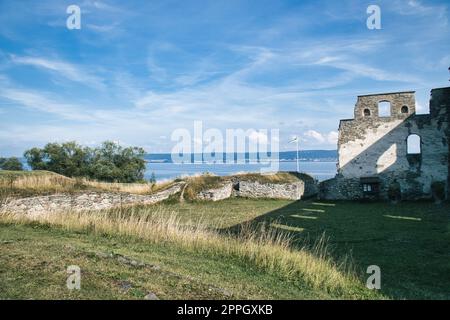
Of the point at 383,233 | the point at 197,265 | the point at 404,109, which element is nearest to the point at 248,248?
the point at 197,265

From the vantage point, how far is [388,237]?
523 inches

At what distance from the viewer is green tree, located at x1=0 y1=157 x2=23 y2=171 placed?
126 feet

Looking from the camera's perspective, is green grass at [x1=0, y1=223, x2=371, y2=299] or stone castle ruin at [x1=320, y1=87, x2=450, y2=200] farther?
stone castle ruin at [x1=320, y1=87, x2=450, y2=200]

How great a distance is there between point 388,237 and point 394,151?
46.1 ft

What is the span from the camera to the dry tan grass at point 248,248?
24.7 ft

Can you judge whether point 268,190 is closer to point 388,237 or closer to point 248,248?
point 388,237

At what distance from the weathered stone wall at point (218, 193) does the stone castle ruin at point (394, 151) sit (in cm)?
774

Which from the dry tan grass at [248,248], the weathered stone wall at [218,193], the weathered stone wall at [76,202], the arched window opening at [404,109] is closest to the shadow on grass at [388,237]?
the dry tan grass at [248,248]

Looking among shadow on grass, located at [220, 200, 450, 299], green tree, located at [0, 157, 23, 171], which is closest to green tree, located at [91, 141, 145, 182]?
green tree, located at [0, 157, 23, 171]

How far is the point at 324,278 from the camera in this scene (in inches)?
296

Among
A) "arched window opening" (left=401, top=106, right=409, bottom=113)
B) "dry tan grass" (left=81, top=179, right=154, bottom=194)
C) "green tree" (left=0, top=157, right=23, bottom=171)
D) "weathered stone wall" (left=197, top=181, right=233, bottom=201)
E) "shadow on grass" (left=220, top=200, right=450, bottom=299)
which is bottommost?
"shadow on grass" (left=220, top=200, right=450, bottom=299)

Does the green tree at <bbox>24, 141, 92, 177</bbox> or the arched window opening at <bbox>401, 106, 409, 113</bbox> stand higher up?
the arched window opening at <bbox>401, 106, 409, 113</bbox>

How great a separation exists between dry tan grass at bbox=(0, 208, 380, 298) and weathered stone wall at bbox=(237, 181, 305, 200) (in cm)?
1646

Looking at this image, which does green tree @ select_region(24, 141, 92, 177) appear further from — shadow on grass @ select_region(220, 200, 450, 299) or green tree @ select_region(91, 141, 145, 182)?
shadow on grass @ select_region(220, 200, 450, 299)
